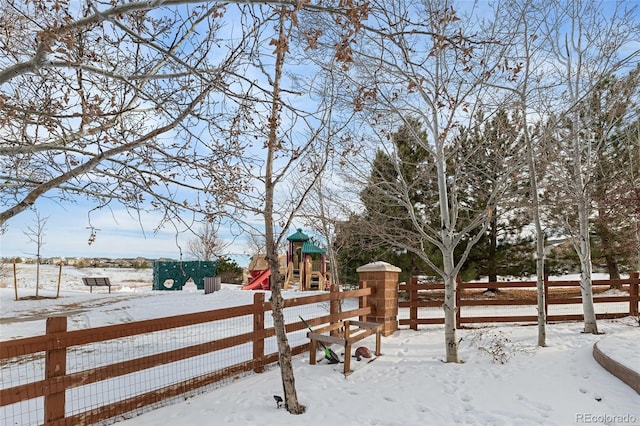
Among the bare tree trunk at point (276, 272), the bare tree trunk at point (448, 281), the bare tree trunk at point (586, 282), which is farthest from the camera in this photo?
the bare tree trunk at point (586, 282)

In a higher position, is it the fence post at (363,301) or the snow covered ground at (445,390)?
the fence post at (363,301)

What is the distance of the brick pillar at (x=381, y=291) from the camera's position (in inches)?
314

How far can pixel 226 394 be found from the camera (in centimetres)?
454

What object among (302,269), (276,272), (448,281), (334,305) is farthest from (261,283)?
(276,272)

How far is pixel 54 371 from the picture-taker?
346cm

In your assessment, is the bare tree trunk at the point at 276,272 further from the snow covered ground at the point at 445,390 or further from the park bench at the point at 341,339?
the park bench at the point at 341,339

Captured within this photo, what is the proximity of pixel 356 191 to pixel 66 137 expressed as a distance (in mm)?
5694

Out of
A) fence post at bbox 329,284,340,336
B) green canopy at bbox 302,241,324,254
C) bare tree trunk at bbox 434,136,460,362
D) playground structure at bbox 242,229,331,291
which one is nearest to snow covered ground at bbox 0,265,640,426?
bare tree trunk at bbox 434,136,460,362

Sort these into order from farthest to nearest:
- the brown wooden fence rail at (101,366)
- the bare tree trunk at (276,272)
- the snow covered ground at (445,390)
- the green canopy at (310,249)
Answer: the green canopy at (310,249) → the bare tree trunk at (276,272) → the snow covered ground at (445,390) → the brown wooden fence rail at (101,366)

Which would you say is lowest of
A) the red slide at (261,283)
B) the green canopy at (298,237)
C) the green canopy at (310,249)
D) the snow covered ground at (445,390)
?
the snow covered ground at (445,390)

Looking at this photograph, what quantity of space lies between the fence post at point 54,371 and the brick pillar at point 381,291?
5413 millimetres

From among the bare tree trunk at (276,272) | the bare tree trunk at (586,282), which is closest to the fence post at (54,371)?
the bare tree trunk at (276,272)

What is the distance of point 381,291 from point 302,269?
29.8 feet

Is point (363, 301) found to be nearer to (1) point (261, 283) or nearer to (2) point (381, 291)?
(2) point (381, 291)
